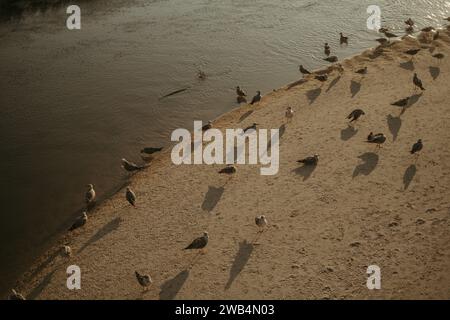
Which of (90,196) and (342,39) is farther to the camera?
(342,39)

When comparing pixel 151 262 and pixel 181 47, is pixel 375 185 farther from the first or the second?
pixel 181 47

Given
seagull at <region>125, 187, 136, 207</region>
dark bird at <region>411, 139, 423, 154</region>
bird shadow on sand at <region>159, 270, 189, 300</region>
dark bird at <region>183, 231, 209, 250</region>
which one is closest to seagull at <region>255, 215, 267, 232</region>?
dark bird at <region>183, 231, 209, 250</region>

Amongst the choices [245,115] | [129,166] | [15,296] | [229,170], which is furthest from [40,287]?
[245,115]

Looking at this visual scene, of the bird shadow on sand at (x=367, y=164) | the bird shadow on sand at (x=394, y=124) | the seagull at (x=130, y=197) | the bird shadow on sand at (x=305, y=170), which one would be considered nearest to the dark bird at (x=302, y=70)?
the bird shadow on sand at (x=394, y=124)

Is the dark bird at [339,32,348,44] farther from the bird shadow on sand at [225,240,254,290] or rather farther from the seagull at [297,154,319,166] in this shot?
the bird shadow on sand at [225,240,254,290]

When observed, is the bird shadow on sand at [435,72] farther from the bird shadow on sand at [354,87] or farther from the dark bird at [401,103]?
the dark bird at [401,103]

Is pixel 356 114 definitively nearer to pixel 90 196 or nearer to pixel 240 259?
pixel 240 259
